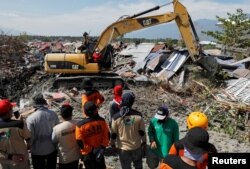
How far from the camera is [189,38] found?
15945mm

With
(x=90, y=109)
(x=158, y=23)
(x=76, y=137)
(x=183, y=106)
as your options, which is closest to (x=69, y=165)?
(x=76, y=137)

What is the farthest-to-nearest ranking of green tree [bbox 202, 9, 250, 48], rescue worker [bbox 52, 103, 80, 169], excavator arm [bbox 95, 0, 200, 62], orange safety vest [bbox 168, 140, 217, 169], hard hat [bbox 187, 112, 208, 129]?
green tree [bbox 202, 9, 250, 48], excavator arm [bbox 95, 0, 200, 62], rescue worker [bbox 52, 103, 80, 169], hard hat [bbox 187, 112, 208, 129], orange safety vest [bbox 168, 140, 217, 169]

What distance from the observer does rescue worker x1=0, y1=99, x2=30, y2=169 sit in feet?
20.2

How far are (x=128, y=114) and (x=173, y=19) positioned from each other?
32.5 ft

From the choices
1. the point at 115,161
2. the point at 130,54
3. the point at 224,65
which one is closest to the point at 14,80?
the point at 130,54

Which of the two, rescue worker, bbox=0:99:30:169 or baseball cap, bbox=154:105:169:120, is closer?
rescue worker, bbox=0:99:30:169

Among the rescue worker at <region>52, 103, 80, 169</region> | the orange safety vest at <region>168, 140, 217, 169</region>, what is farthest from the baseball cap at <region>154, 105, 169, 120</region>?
the orange safety vest at <region>168, 140, 217, 169</region>

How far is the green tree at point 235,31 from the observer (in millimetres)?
27337

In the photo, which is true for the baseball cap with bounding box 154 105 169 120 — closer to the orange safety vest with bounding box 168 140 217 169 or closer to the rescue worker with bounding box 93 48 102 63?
the orange safety vest with bounding box 168 140 217 169

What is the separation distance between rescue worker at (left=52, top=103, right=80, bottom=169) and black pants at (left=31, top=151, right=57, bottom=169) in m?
0.26

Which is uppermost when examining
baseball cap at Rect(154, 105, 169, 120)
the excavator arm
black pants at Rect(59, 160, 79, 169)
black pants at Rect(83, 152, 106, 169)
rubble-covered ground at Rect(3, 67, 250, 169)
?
the excavator arm

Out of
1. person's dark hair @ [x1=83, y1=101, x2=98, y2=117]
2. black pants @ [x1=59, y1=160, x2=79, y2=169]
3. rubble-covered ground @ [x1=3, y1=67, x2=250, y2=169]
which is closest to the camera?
person's dark hair @ [x1=83, y1=101, x2=98, y2=117]

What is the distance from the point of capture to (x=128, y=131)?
6.89m

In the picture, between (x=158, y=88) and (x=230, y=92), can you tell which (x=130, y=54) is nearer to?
(x=158, y=88)
